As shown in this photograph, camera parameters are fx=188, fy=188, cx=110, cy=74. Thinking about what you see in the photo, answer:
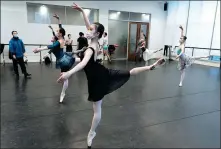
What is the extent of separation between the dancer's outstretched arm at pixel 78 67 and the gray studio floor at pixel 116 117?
208 cm

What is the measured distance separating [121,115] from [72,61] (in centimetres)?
304

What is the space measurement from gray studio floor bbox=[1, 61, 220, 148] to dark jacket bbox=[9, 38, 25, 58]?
100cm

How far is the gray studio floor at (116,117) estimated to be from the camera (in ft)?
9.72

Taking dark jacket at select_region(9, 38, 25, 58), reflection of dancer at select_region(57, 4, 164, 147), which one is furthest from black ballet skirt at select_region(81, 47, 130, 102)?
dark jacket at select_region(9, 38, 25, 58)

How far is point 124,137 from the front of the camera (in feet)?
10.1

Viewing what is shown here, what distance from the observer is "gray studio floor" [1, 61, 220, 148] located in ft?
9.72

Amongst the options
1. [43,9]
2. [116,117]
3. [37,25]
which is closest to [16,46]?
[116,117]

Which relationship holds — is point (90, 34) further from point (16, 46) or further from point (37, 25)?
point (37, 25)

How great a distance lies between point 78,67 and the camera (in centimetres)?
98

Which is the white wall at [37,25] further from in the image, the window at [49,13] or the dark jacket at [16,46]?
the dark jacket at [16,46]

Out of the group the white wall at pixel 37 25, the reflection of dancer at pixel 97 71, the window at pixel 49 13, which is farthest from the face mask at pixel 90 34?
the window at pixel 49 13

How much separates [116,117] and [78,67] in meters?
2.93

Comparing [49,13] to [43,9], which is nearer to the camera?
[49,13]

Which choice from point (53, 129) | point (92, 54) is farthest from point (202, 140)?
point (92, 54)
